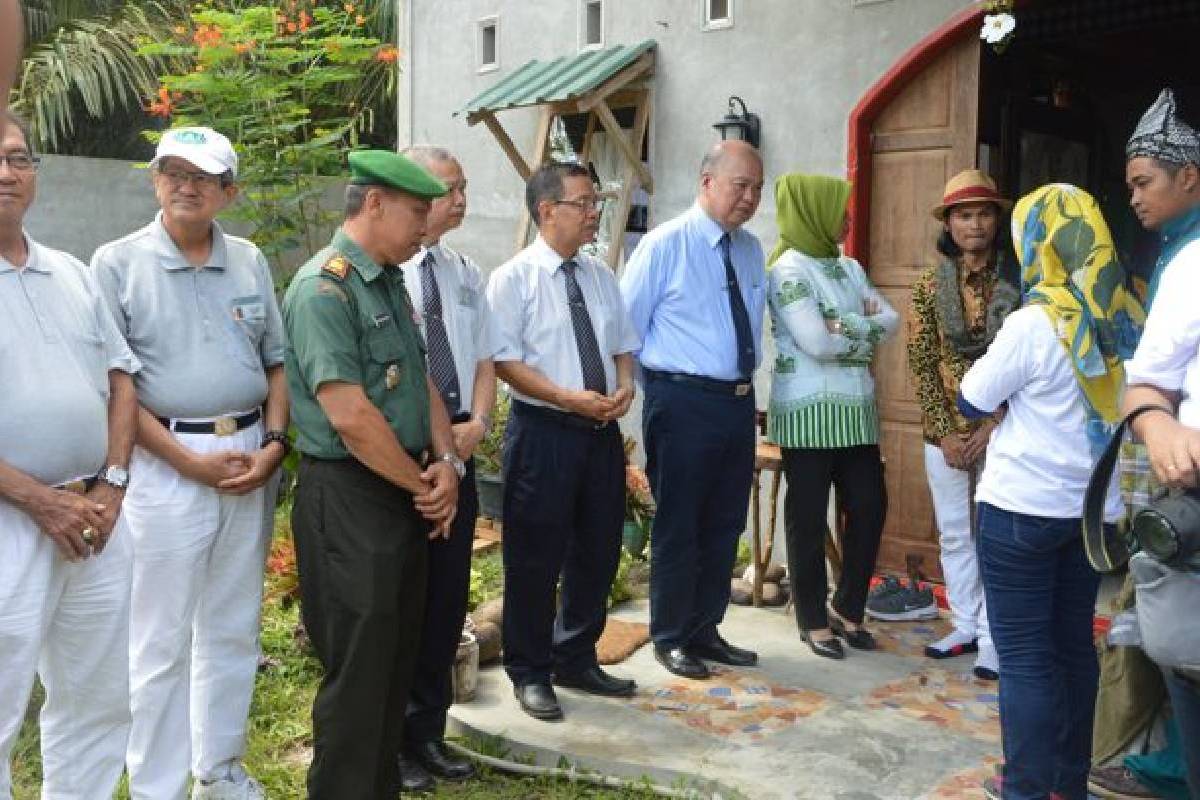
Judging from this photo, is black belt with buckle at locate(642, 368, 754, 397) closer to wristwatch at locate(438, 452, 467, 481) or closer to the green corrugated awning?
wristwatch at locate(438, 452, 467, 481)

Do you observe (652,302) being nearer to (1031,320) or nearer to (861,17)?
(1031,320)

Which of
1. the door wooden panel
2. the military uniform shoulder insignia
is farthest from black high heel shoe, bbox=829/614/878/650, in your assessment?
the military uniform shoulder insignia

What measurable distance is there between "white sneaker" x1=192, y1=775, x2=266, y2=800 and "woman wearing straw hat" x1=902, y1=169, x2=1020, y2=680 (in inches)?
109

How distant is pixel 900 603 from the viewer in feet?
17.5

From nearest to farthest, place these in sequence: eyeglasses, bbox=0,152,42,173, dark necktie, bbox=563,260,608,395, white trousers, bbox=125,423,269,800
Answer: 1. eyeglasses, bbox=0,152,42,173
2. white trousers, bbox=125,423,269,800
3. dark necktie, bbox=563,260,608,395

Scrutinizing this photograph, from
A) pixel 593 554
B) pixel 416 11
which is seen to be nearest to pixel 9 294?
pixel 593 554

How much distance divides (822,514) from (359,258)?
2447 mm

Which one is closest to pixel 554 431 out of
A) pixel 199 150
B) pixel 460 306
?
pixel 460 306

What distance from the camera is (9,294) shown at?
2709 mm

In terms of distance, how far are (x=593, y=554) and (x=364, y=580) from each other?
4.70ft

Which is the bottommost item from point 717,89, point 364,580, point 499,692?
point 499,692

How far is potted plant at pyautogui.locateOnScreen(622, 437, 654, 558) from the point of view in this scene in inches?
248

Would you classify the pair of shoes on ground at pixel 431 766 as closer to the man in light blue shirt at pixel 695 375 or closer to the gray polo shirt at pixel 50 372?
the man in light blue shirt at pixel 695 375

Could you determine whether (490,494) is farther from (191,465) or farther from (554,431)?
(191,465)
